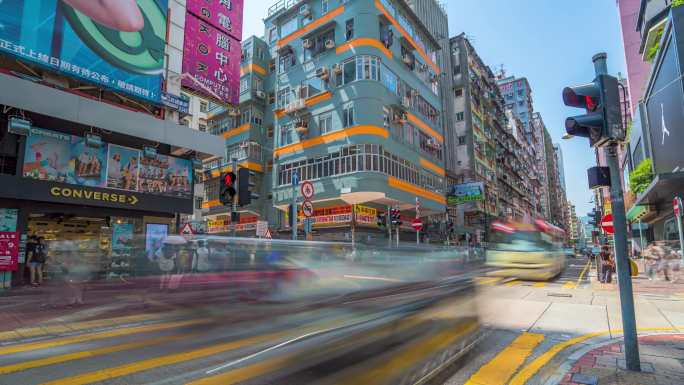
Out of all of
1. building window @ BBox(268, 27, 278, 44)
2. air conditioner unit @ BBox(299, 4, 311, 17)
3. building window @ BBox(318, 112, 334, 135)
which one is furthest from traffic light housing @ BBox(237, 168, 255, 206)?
building window @ BBox(268, 27, 278, 44)

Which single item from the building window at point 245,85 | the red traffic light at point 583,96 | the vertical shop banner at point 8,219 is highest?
the building window at point 245,85

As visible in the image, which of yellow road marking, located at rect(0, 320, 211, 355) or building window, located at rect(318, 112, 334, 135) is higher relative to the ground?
building window, located at rect(318, 112, 334, 135)

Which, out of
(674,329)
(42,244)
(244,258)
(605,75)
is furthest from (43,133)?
(674,329)

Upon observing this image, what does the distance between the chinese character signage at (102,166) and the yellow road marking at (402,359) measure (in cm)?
1638

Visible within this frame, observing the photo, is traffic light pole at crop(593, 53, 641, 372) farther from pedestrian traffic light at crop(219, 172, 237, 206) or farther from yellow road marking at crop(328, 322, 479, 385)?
pedestrian traffic light at crop(219, 172, 237, 206)

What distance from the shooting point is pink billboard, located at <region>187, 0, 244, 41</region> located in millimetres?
21406

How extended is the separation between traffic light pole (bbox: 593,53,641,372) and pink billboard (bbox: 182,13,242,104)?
66.5 ft

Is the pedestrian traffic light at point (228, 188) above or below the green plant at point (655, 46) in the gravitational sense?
below

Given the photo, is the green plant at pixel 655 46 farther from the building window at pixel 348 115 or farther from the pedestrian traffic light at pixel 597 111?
the pedestrian traffic light at pixel 597 111

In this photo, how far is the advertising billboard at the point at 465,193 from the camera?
40.7m

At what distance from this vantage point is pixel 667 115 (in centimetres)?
→ 2025

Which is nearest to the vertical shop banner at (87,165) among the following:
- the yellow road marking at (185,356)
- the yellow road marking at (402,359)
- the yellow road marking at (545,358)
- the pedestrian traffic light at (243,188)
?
the pedestrian traffic light at (243,188)

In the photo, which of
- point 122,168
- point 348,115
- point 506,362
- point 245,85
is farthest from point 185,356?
point 245,85

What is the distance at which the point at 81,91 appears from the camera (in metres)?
16.2
